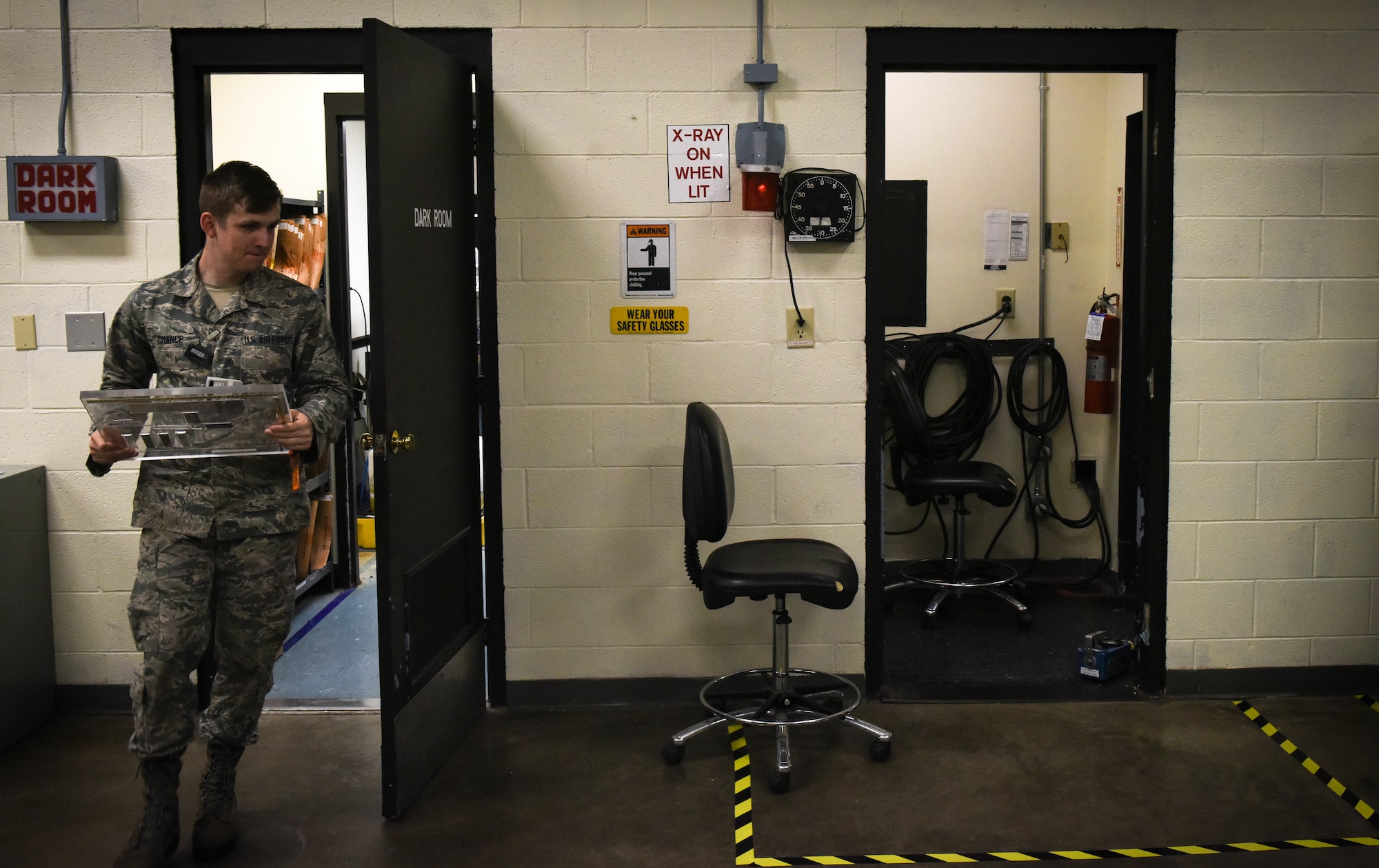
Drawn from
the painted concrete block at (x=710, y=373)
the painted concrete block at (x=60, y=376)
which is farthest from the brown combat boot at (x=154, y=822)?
the painted concrete block at (x=710, y=373)

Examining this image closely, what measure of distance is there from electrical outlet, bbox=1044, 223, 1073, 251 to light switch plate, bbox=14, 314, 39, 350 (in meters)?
3.85

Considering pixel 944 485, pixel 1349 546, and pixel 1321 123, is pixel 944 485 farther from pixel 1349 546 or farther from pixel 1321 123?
pixel 1321 123

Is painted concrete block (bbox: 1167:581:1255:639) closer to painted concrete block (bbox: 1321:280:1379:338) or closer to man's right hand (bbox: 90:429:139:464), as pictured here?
painted concrete block (bbox: 1321:280:1379:338)

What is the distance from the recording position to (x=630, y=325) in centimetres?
351

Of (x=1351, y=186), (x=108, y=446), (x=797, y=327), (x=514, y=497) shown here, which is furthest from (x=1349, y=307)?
(x=108, y=446)

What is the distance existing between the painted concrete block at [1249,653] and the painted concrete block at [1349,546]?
25cm

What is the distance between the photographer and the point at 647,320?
3510mm

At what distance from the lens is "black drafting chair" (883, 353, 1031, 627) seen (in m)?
4.47

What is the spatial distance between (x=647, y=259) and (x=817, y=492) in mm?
876

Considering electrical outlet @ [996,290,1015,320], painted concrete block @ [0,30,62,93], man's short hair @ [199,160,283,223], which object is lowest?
electrical outlet @ [996,290,1015,320]

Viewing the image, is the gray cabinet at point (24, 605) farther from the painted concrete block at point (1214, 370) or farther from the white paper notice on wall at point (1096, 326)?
the white paper notice on wall at point (1096, 326)

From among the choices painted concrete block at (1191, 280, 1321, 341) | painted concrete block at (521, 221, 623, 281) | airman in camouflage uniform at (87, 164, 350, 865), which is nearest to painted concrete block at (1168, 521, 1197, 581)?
painted concrete block at (1191, 280, 1321, 341)

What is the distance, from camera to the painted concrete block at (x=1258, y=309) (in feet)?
11.7

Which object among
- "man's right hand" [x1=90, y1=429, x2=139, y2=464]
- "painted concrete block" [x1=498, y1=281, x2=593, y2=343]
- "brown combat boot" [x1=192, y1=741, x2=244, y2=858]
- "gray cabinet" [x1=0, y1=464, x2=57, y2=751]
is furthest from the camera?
"painted concrete block" [x1=498, y1=281, x2=593, y2=343]
